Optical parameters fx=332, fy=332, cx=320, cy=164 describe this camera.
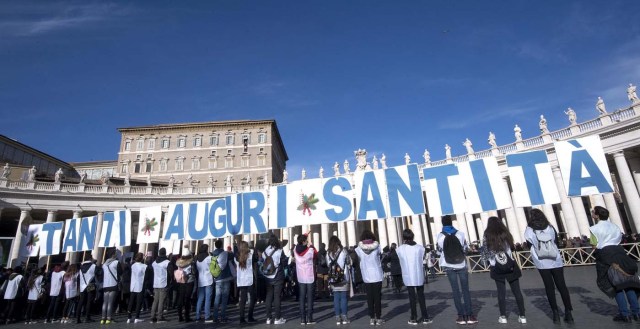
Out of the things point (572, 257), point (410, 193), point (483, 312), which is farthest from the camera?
point (572, 257)

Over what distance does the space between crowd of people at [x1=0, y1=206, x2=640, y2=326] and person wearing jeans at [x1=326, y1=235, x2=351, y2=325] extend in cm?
2

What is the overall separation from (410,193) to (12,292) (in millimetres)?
15668

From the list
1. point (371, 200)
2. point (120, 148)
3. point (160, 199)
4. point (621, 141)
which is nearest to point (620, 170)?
point (621, 141)

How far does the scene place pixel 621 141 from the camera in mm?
26422

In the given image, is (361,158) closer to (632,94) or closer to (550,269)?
(632,94)

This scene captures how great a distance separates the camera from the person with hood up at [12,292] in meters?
12.4

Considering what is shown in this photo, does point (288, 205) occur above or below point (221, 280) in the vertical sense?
above

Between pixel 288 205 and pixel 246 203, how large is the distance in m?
2.50

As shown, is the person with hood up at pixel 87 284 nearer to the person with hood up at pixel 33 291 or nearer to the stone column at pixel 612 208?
the person with hood up at pixel 33 291

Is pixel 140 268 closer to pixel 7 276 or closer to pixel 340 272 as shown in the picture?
pixel 7 276

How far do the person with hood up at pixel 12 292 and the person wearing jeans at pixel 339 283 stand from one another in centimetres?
1248

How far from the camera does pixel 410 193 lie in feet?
44.6

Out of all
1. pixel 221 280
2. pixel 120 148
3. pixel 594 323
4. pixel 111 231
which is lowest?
pixel 594 323

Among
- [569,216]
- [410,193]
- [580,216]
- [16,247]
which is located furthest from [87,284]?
[580,216]
